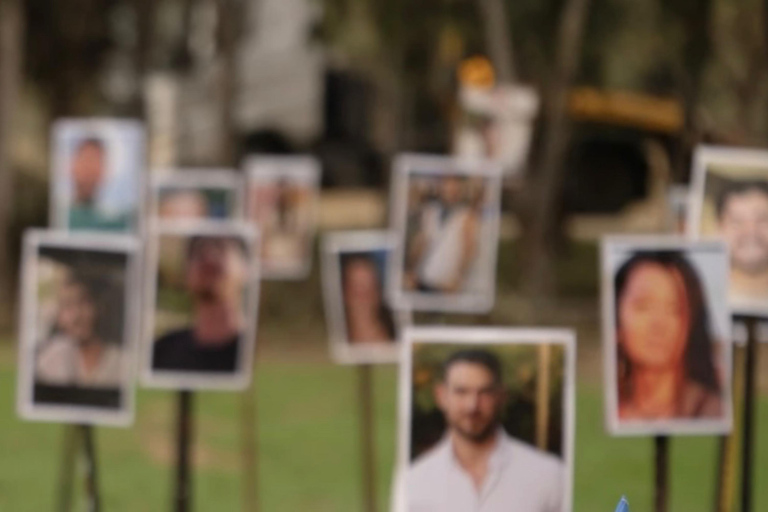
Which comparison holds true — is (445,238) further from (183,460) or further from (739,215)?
(739,215)

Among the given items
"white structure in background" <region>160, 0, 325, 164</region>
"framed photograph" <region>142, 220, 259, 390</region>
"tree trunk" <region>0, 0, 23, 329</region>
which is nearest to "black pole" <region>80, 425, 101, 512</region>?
"framed photograph" <region>142, 220, 259, 390</region>

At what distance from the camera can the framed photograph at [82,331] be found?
259 inches

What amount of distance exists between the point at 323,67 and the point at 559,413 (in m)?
32.9

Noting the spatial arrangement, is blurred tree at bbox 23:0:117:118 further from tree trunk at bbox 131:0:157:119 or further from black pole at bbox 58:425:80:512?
black pole at bbox 58:425:80:512

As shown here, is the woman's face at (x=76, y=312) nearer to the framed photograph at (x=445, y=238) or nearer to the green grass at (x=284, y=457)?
the framed photograph at (x=445, y=238)

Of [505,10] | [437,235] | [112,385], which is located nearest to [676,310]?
[112,385]

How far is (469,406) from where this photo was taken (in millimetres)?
5148

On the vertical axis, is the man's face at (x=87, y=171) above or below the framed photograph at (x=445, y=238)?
above

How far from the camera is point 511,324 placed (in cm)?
1959

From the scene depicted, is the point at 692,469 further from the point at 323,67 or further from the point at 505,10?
the point at 323,67

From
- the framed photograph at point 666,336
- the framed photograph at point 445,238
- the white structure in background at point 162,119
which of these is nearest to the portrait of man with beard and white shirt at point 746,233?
the framed photograph at point 666,336

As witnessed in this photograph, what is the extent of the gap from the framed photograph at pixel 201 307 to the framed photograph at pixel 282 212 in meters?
5.16

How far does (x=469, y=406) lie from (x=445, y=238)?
391 cm

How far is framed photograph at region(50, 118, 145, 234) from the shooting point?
10.9 meters
